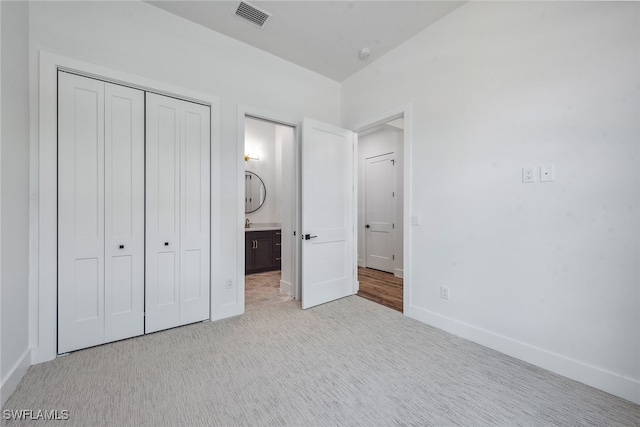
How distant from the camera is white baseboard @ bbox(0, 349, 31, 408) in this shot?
1.49 meters

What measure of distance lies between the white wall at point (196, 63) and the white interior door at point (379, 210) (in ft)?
6.67

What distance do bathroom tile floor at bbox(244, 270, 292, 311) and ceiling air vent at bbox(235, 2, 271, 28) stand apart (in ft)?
9.76

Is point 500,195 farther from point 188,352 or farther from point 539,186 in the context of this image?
point 188,352

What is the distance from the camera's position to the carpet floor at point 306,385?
1434mm

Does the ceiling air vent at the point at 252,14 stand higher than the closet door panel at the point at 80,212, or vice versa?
the ceiling air vent at the point at 252,14

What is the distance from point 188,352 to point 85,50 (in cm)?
253

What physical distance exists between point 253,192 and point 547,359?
4800 mm

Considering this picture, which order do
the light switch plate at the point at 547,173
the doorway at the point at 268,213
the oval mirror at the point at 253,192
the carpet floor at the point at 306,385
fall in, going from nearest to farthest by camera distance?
the carpet floor at the point at 306,385
the light switch plate at the point at 547,173
the doorway at the point at 268,213
the oval mirror at the point at 253,192

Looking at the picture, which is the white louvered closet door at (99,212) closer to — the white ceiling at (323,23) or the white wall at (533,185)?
the white ceiling at (323,23)

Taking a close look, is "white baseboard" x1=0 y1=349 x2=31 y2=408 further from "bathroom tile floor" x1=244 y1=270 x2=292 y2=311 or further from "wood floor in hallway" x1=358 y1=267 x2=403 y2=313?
"wood floor in hallway" x1=358 y1=267 x2=403 y2=313

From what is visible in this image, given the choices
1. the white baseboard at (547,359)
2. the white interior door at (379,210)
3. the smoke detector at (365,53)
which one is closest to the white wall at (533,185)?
the white baseboard at (547,359)

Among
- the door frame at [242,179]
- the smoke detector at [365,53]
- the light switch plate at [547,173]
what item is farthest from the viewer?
the smoke detector at [365,53]

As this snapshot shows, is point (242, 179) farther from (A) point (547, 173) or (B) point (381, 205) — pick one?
(B) point (381, 205)

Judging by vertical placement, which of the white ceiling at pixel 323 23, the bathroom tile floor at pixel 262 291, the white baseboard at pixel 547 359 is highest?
the white ceiling at pixel 323 23
